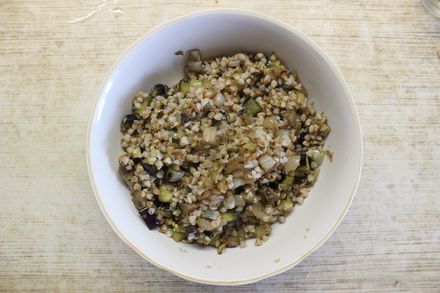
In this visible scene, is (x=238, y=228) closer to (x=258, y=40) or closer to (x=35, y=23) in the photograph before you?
(x=258, y=40)

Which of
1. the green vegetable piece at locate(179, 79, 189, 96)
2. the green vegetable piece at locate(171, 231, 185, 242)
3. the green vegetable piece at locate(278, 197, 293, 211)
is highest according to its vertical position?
the green vegetable piece at locate(179, 79, 189, 96)

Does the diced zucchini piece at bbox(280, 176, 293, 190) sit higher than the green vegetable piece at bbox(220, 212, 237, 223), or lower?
higher

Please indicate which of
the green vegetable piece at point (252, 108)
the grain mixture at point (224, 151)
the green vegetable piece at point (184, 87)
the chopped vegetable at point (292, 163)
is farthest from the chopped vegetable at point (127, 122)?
the chopped vegetable at point (292, 163)

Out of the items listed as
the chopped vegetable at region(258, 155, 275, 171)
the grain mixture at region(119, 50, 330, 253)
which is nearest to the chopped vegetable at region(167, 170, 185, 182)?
the grain mixture at region(119, 50, 330, 253)

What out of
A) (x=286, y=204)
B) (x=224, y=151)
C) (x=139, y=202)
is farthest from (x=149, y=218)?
(x=286, y=204)

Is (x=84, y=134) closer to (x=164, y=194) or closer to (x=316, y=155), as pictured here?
(x=164, y=194)

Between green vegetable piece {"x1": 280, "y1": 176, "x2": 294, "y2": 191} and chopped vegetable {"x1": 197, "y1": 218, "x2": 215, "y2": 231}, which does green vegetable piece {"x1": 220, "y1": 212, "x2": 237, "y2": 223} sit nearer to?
chopped vegetable {"x1": 197, "y1": 218, "x2": 215, "y2": 231}
